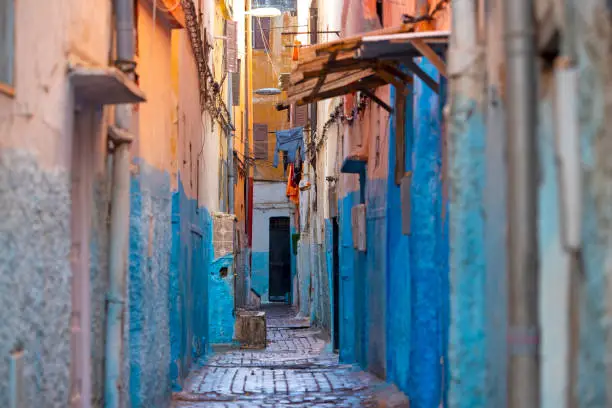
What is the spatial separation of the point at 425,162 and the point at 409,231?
1243mm

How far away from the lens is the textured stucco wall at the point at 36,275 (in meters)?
5.35

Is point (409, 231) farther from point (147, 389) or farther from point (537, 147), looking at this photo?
point (537, 147)

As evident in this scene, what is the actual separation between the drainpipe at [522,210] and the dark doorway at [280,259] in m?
42.3

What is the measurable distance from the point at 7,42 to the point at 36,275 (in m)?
1.38

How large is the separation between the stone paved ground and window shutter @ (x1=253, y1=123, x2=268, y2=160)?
2688 centimetres

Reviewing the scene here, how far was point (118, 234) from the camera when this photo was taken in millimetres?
8172

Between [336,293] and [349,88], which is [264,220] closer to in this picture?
[336,293]

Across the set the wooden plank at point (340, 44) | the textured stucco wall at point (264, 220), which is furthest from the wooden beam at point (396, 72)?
the textured stucco wall at point (264, 220)

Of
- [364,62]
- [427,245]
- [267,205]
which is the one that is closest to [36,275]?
[427,245]

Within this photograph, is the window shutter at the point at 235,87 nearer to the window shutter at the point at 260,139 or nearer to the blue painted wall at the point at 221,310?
the blue painted wall at the point at 221,310

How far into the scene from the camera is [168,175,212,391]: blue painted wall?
12.8 m

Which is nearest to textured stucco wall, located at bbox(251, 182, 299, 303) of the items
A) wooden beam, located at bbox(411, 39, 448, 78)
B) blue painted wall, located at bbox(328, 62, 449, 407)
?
blue painted wall, located at bbox(328, 62, 449, 407)

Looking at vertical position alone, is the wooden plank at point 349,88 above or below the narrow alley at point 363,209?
above

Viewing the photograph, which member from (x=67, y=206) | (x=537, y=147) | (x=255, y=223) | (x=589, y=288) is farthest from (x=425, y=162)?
(x=255, y=223)
